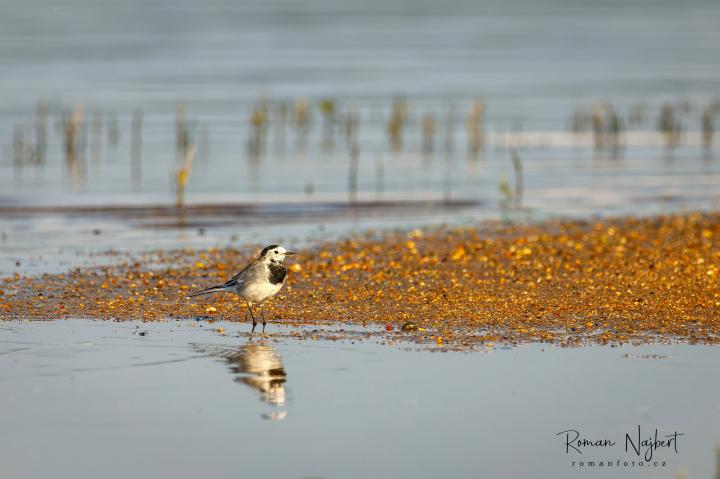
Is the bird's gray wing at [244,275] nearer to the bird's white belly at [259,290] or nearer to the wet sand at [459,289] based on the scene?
the bird's white belly at [259,290]

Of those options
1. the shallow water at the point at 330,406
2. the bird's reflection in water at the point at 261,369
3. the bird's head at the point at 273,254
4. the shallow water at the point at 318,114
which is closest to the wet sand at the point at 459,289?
the bird's head at the point at 273,254

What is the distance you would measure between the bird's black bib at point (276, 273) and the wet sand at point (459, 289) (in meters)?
0.50

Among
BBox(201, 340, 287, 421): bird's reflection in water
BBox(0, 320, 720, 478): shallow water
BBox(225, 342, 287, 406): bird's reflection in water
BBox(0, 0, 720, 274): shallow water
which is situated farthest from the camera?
→ BBox(0, 0, 720, 274): shallow water

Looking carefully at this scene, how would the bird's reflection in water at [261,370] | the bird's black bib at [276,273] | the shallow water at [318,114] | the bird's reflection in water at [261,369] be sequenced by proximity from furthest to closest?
the shallow water at [318,114], the bird's black bib at [276,273], the bird's reflection in water at [261,370], the bird's reflection in water at [261,369]

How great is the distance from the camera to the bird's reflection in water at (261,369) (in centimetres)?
1114

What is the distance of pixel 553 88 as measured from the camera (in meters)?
59.9

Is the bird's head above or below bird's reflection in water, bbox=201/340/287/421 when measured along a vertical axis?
above

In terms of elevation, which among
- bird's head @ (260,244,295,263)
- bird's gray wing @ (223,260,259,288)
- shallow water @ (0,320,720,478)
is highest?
bird's head @ (260,244,295,263)

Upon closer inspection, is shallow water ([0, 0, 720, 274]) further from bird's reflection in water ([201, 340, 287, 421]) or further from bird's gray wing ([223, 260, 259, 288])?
bird's reflection in water ([201, 340, 287, 421])

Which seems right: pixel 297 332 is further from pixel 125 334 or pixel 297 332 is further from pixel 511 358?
pixel 511 358

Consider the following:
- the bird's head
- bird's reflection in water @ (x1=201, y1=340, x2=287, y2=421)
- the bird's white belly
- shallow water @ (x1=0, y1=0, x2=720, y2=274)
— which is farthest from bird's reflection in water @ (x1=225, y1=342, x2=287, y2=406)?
shallow water @ (x1=0, y1=0, x2=720, y2=274)

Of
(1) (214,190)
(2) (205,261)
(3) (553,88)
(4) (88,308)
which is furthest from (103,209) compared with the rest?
(3) (553,88)

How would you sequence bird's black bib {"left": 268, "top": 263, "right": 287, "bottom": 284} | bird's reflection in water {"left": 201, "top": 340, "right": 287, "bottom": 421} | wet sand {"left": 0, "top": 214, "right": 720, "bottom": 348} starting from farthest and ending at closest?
bird's black bib {"left": 268, "top": 263, "right": 287, "bottom": 284} < wet sand {"left": 0, "top": 214, "right": 720, "bottom": 348} < bird's reflection in water {"left": 201, "top": 340, "right": 287, "bottom": 421}

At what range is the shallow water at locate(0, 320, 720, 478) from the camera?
9.45 metres
